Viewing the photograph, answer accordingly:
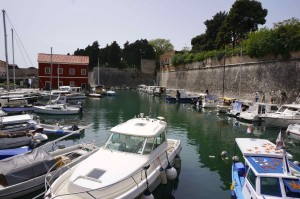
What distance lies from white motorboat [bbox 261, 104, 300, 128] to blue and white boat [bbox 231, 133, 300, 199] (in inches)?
546

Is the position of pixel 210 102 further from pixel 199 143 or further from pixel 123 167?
pixel 123 167

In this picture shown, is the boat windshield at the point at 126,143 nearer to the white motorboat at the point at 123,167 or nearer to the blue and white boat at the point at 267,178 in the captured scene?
the white motorboat at the point at 123,167

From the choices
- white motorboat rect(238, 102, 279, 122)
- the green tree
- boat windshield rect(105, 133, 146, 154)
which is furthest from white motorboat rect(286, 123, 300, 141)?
the green tree

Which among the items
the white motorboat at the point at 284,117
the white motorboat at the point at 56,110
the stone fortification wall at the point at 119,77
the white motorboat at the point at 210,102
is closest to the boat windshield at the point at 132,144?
the white motorboat at the point at 284,117

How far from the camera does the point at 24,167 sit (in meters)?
9.77

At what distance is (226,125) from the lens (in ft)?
81.6

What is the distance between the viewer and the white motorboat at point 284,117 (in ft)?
72.3

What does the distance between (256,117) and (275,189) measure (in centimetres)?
1903

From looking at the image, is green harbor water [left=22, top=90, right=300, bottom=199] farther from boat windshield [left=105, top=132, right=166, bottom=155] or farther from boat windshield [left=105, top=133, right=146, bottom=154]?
boat windshield [left=105, top=133, right=146, bottom=154]

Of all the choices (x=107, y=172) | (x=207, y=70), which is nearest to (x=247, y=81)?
(x=207, y=70)

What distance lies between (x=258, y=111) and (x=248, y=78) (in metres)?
12.1

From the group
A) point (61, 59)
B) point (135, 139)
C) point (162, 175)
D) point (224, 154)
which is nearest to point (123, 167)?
Answer: point (135, 139)

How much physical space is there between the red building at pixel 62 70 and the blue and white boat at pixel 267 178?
2048 inches

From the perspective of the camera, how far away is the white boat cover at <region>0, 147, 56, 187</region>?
9359 mm
